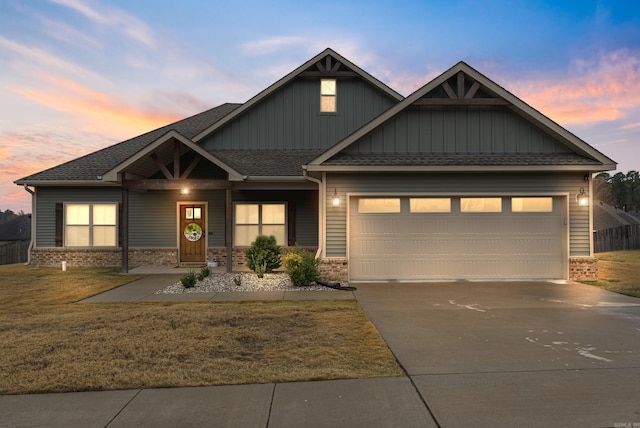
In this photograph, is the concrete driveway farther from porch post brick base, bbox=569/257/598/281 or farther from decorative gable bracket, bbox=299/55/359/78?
decorative gable bracket, bbox=299/55/359/78

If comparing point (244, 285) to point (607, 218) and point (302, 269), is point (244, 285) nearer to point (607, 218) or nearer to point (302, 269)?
point (302, 269)

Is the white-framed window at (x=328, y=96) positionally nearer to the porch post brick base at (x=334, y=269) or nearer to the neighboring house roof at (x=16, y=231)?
the porch post brick base at (x=334, y=269)

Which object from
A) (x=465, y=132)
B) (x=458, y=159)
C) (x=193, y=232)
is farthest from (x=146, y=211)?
(x=465, y=132)

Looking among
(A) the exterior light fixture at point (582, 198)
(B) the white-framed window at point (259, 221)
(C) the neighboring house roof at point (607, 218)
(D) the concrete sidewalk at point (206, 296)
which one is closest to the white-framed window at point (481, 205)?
(A) the exterior light fixture at point (582, 198)

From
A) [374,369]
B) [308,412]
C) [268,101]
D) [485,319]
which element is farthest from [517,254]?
[268,101]

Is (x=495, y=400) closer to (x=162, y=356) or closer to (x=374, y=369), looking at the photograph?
(x=374, y=369)

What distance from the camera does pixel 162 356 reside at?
462cm

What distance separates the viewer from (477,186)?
1070 cm

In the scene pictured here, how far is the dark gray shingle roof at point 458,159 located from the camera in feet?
33.8

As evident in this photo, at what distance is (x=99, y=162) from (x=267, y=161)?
292 inches

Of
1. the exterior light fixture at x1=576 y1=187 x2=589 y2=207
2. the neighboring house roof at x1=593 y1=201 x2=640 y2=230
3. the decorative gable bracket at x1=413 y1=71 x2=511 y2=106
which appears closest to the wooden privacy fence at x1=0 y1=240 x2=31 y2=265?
the decorative gable bracket at x1=413 y1=71 x2=511 y2=106

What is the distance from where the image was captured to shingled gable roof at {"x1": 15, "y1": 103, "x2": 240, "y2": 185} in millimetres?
14008

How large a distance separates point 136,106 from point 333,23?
40.3ft

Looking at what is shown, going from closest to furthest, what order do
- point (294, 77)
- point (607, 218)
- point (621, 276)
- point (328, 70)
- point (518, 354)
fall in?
point (518, 354) → point (621, 276) → point (294, 77) → point (328, 70) → point (607, 218)
